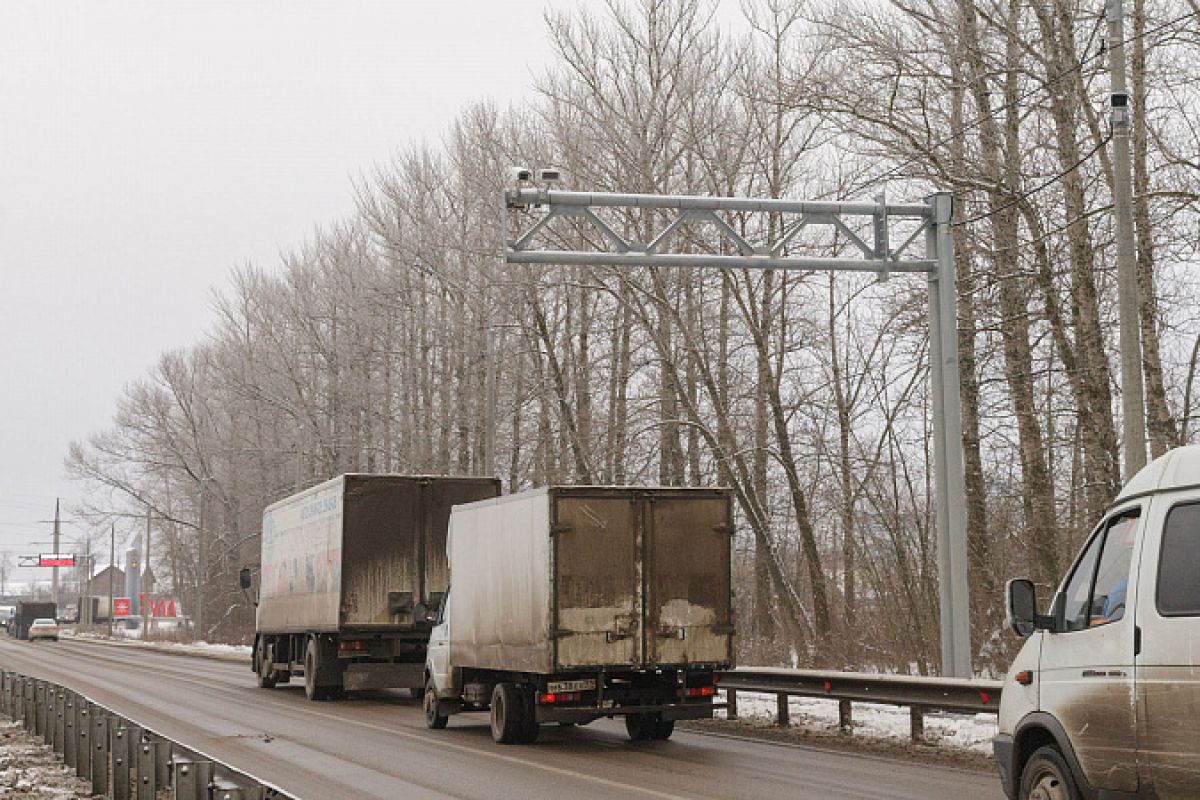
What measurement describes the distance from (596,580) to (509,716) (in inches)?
85.2

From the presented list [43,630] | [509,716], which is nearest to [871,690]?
[509,716]

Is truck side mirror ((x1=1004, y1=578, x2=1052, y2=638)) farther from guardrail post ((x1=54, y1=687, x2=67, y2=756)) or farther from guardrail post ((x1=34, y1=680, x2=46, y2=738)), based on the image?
guardrail post ((x1=34, y1=680, x2=46, y2=738))

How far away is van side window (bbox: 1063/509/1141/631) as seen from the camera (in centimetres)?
752

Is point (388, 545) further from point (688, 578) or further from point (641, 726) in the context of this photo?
point (688, 578)

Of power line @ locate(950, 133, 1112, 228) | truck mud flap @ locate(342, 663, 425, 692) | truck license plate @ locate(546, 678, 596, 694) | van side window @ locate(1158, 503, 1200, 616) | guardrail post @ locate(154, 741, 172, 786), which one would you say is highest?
power line @ locate(950, 133, 1112, 228)

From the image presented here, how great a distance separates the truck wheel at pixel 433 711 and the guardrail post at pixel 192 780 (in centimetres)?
1129

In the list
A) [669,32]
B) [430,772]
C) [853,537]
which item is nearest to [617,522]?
[430,772]

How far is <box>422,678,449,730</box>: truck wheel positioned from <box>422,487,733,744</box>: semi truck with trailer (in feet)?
6.71

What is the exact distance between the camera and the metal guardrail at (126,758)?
8047 millimetres

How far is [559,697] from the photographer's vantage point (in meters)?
16.0

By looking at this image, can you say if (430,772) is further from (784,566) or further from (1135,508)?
(784,566)

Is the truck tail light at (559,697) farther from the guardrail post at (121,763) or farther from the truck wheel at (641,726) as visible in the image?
the guardrail post at (121,763)

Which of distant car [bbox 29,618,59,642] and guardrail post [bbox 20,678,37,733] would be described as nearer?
guardrail post [bbox 20,678,37,733]

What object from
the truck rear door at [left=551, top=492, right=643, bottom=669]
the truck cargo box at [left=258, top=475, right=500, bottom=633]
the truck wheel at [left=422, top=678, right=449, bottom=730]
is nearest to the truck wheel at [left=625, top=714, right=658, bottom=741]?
the truck rear door at [left=551, top=492, right=643, bottom=669]
